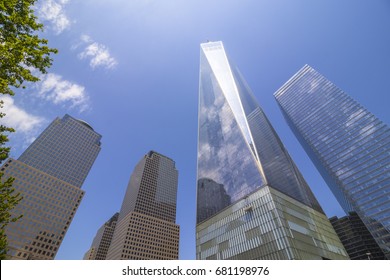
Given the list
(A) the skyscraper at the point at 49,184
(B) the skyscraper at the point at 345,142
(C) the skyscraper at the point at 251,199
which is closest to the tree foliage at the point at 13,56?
(C) the skyscraper at the point at 251,199

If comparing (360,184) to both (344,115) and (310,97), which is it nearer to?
(344,115)

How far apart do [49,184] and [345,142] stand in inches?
6858

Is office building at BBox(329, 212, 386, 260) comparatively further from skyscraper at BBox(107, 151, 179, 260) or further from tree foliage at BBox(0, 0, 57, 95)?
tree foliage at BBox(0, 0, 57, 95)

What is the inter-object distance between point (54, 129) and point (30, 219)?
65742 millimetres

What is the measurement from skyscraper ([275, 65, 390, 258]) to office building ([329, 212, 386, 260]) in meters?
9.67

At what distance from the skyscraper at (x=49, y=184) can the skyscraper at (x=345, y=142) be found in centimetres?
15379

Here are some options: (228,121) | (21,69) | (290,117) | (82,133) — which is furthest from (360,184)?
(82,133)

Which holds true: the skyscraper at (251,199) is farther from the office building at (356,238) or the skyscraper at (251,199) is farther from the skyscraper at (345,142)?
the office building at (356,238)

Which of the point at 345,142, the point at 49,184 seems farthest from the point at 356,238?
the point at 49,184

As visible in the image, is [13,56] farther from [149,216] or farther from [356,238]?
[356,238]

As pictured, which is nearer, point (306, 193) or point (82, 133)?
point (306, 193)

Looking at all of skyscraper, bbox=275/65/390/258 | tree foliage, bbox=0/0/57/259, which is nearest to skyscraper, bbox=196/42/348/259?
tree foliage, bbox=0/0/57/259

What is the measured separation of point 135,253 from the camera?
454 feet

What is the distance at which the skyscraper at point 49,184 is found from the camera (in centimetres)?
10969
